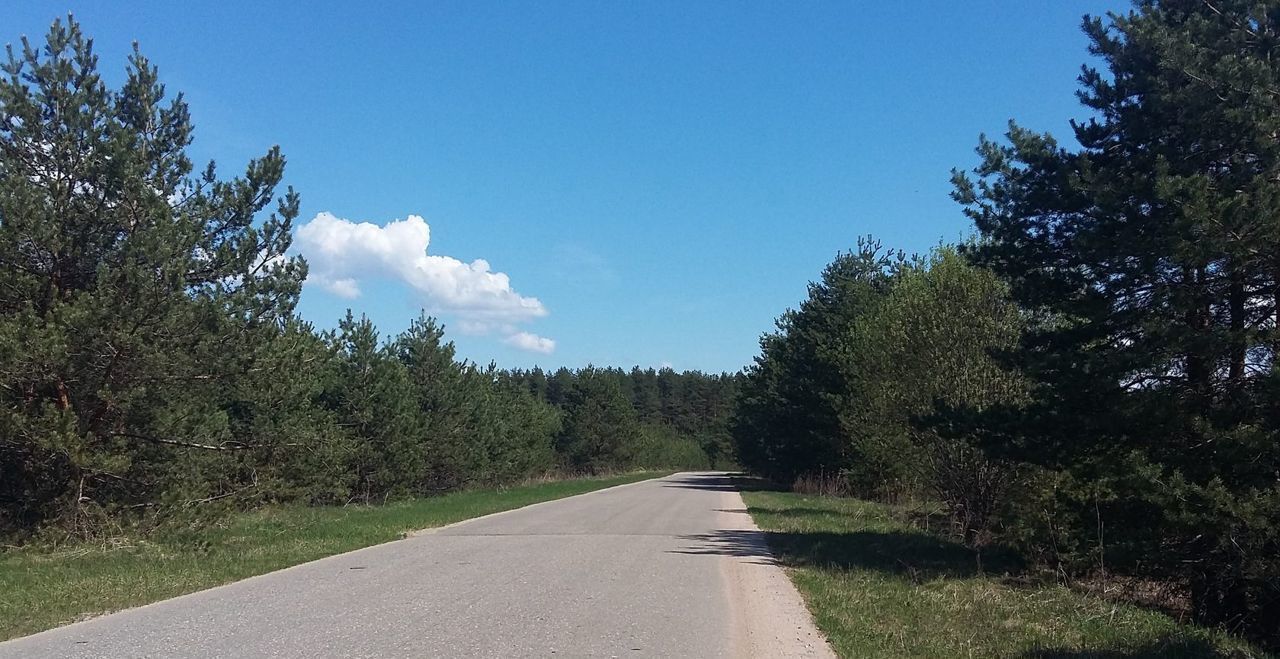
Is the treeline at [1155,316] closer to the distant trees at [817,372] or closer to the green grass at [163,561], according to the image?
the green grass at [163,561]

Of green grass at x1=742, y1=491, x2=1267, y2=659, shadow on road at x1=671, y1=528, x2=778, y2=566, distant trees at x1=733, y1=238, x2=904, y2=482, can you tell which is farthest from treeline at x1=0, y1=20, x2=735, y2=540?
distant trees at x1=733, y1=238, x2=904, y2=482

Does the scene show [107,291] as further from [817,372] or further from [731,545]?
[817,372]

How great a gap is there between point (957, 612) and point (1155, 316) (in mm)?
5148

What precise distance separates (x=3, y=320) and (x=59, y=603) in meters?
6.84

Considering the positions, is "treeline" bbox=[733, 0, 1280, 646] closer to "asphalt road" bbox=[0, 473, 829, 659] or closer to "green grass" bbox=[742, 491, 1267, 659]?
"green grass" bbox=[742, 491, 1267, 659]

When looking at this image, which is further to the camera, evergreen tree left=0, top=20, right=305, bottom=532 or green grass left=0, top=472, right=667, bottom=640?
evergreen tree left=0, top=20, right=305, bottom=532

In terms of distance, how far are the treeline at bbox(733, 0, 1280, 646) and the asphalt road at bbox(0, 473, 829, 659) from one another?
4.61 meters

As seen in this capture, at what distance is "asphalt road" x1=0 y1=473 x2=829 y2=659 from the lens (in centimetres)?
749

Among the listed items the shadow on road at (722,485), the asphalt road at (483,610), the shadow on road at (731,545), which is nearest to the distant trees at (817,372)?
the shadow on road at (722,485)

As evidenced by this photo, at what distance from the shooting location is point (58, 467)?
52.1 ft

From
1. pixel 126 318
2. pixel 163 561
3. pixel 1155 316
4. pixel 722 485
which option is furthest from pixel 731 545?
pixel 722 485

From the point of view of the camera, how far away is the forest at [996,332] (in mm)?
10859

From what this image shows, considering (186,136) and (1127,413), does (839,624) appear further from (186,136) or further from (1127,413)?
(186,136)

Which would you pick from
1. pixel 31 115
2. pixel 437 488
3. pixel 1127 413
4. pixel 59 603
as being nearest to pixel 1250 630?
pixel 1127 413
